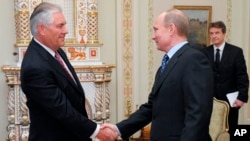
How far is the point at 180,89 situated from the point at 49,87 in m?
0.77

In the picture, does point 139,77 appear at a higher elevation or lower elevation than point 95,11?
lower

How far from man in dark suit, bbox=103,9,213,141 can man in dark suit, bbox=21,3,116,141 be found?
0.52 m

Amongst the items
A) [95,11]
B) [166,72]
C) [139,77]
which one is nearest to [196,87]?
[166,72]

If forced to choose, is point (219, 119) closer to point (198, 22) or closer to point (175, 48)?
point (175, 48)

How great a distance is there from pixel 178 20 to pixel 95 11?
121 inches

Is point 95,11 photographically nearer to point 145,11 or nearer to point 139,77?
point 145,11

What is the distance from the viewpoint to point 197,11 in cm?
572

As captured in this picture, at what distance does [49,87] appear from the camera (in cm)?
228

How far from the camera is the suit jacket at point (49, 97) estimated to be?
2.27m

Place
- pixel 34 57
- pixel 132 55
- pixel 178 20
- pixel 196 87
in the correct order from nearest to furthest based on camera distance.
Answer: pixel 196 87 < pixel 178 20 < pixel 34 57 < pixel 132 55

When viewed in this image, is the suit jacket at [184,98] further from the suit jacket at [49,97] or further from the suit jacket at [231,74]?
the suit jacket at [231,74]

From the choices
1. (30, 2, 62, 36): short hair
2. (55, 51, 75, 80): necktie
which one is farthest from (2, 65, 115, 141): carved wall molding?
(30, 2, 62, 36): short hair

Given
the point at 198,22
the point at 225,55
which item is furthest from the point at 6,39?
the point at 225,55

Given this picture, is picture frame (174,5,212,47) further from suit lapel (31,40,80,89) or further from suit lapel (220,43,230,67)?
suit lapel (31,40,80,89)
